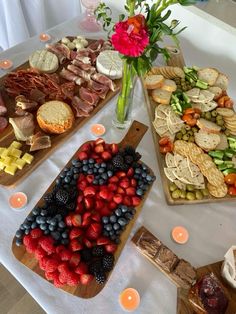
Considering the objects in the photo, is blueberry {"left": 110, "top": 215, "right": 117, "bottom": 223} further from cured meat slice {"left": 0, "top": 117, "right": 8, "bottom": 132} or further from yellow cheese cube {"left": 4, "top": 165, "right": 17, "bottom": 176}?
cured meat slice {"left": 0, "top": 117, "right": 8, "bottom": 132}

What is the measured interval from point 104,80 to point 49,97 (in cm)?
25

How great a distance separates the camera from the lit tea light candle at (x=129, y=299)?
0.87 meters

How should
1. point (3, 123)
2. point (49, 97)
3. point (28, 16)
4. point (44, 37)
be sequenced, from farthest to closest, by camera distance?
point (28, 16), point (44, 37), point (49, 97), point (3, 123)

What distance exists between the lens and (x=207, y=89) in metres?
1.39

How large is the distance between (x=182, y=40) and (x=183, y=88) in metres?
0.50

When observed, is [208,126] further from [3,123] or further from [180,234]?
[3,123]

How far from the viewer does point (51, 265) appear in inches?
33.0

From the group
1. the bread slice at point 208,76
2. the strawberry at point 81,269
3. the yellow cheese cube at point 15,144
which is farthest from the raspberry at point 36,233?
the bread slice at point 208,76

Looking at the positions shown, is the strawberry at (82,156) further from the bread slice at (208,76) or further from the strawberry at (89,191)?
the bread slice at (208,76)

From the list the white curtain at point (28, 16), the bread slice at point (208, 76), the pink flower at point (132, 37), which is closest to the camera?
the pink flower at point (132, 37)

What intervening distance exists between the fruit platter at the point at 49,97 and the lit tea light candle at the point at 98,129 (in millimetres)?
51

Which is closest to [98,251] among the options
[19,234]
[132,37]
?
[19,234]

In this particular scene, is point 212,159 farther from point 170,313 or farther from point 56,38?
point 56,38

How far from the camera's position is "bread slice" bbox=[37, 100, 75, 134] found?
118cm
